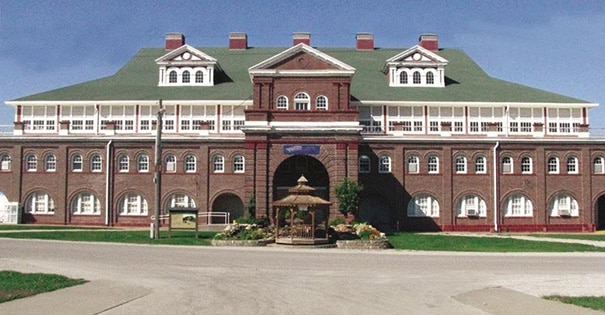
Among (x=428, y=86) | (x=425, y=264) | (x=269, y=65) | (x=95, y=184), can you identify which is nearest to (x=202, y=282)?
(x=425, y=264)

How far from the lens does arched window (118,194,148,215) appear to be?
4716 cm

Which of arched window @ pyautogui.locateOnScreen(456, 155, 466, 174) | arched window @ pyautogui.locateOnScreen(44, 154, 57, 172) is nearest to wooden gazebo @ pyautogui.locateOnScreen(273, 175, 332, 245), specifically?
arched window @ pyautogui.locateOnScreen(456, 155, 466, 174)

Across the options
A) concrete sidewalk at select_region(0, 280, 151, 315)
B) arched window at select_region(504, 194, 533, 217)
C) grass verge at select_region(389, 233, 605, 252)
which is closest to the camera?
concrete sidewalk at select_region(0, 280, 151, 315)

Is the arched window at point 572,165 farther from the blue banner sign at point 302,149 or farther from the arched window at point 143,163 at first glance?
the arched window at point 143,163

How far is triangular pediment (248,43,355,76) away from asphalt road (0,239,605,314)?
1707cm

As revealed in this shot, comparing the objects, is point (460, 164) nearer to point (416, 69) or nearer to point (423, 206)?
point (423, 206)

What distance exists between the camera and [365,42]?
195 feet

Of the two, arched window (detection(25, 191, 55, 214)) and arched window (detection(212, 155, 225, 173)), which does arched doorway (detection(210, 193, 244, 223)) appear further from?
arched window (detection(25, 191, 55, 214))

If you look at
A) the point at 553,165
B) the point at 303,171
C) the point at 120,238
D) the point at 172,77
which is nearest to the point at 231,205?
the point at 303,171

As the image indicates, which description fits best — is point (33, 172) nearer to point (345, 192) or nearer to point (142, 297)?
point (345, 192)

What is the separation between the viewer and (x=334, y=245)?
30734 mm

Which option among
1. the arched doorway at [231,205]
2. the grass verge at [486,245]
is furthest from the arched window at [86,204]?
the grass verge at [486,245]

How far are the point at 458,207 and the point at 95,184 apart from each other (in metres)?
26.6

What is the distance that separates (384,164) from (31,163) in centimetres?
2597
